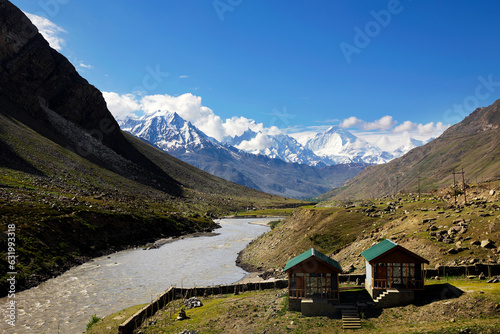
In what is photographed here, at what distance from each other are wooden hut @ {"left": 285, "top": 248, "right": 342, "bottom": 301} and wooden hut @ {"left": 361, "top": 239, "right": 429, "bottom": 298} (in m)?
4.21

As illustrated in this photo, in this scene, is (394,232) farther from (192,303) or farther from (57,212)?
(57,212)

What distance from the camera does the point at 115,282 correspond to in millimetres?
61906

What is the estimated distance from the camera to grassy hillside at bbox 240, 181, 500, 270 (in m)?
45.2

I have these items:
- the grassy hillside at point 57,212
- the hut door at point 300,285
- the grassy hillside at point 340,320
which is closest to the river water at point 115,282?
the grassy hillside at point 57,212

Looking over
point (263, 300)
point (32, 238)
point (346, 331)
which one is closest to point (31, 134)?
point (32, 238)

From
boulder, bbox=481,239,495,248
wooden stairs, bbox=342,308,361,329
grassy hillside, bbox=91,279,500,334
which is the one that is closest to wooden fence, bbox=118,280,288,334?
grassy hillside, bbox=91,279,500,334

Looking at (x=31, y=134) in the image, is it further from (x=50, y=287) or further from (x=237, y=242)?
(x=50, y=287)

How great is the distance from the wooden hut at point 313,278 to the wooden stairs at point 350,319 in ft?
9.31

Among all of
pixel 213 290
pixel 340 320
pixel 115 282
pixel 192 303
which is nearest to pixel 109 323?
pixel 192 303

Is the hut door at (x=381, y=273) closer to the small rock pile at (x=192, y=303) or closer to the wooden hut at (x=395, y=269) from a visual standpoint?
the wooden hut at (x=395, y=269)

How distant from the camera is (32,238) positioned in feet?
223

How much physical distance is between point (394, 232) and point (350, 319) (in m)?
27.6

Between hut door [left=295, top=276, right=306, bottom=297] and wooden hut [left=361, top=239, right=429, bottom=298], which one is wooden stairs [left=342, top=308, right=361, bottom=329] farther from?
hut door [left=295, top=276, right=306, bottom=297]

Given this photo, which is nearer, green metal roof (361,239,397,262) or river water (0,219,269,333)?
green metal roof (361,239,397,262)
